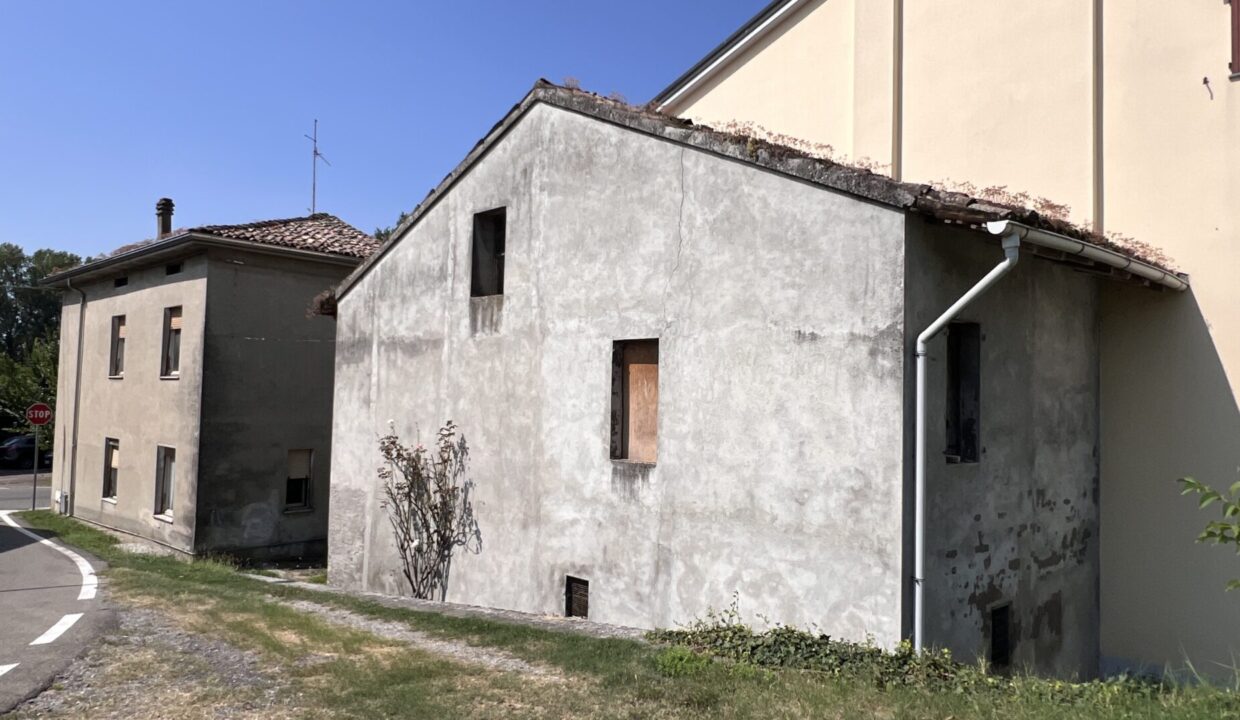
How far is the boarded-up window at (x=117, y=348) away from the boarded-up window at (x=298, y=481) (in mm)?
5619

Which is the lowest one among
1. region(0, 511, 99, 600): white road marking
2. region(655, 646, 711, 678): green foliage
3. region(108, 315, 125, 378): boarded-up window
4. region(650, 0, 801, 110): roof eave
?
region(0, 511, 99, 600): white road marking

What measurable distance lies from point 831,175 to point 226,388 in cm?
1273

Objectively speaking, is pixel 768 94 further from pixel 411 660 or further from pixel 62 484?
pixel 62 484

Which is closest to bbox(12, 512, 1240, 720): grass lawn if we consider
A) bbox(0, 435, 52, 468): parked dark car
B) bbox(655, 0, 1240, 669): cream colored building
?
bbox(655, 0, 1240, 669): cream colored building

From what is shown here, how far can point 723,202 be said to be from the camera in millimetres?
7895

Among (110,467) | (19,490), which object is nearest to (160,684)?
(110,467)

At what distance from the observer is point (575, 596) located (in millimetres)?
9203

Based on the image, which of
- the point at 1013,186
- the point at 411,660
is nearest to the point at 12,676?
the point at 411,660

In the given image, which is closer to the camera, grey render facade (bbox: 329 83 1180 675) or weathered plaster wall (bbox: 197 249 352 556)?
grey render facade (bbox: 329 83 1180 675)

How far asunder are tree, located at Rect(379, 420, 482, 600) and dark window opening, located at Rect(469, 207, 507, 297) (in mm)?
1814

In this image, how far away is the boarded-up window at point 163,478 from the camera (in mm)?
16594

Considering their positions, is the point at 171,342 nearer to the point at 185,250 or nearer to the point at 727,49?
the point at 185,250

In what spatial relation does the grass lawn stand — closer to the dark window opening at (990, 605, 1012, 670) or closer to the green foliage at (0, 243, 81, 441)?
the dark window opening at (990, 605, 1012, 670)

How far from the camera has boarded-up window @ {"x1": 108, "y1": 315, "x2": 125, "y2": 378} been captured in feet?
62.1
